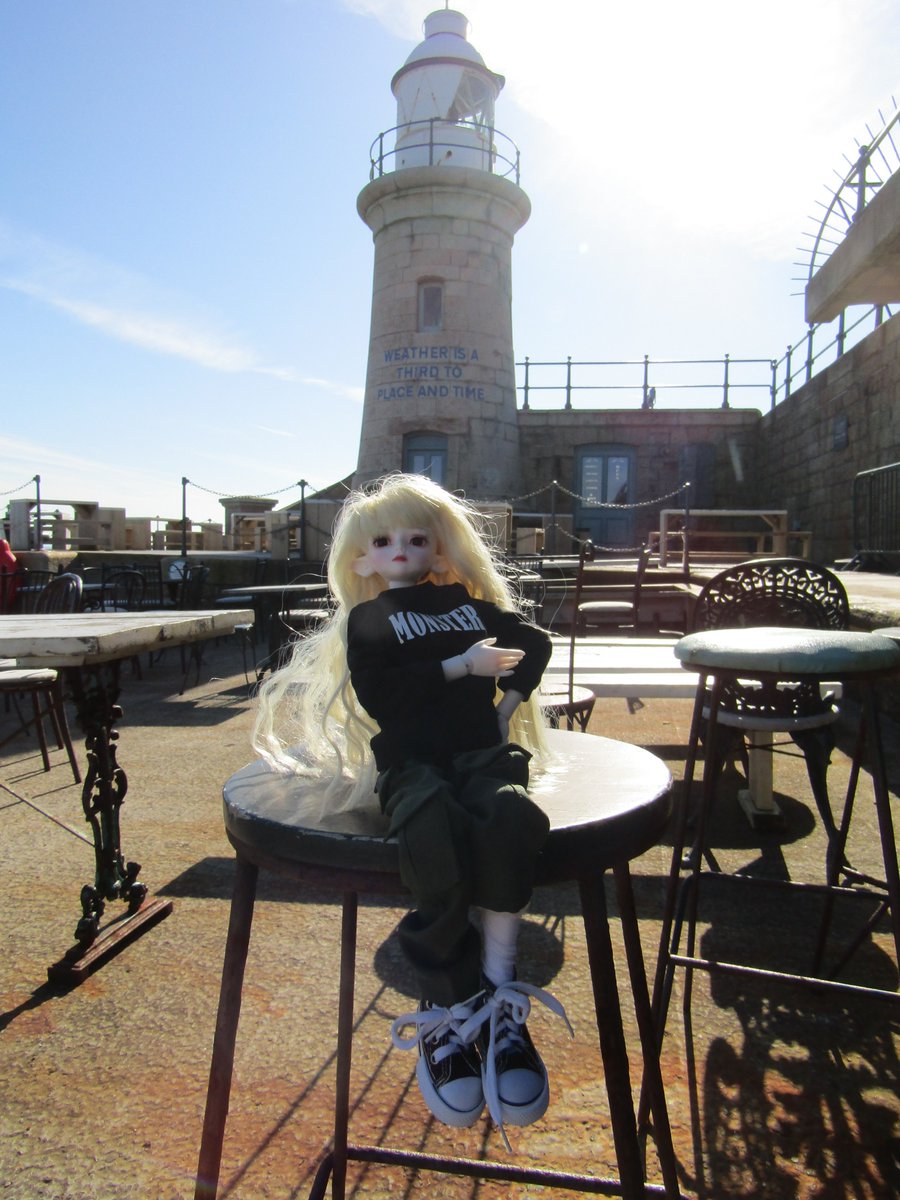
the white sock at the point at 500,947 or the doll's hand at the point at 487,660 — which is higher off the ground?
the doll's hand at the point at 487,660

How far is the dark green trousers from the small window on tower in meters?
16.7

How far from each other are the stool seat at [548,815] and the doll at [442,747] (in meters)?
0.05

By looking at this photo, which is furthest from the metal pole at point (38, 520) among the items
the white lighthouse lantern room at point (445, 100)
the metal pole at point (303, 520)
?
the white lighthouse lantern room at point (445, 100)

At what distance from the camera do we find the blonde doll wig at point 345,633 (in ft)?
5.21

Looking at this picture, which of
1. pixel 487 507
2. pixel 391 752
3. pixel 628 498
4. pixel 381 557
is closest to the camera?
pixel 391 752

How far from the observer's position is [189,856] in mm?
3342

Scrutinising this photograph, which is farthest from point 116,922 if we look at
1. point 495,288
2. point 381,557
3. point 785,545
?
point 495,288

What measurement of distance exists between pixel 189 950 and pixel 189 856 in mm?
834

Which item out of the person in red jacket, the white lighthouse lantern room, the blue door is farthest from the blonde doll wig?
the blue door

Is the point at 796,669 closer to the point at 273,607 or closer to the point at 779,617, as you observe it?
the point at 779,617

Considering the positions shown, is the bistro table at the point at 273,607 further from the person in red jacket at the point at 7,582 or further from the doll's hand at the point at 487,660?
the doll's hand at the point at 487,660

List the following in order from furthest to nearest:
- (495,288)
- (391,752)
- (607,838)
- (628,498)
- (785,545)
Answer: (628,498) < (495,288) < (785,545) < (391,752) < (607,838)

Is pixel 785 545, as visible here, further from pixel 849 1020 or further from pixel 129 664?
pixel 849 1020

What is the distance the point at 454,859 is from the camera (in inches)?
43.1
